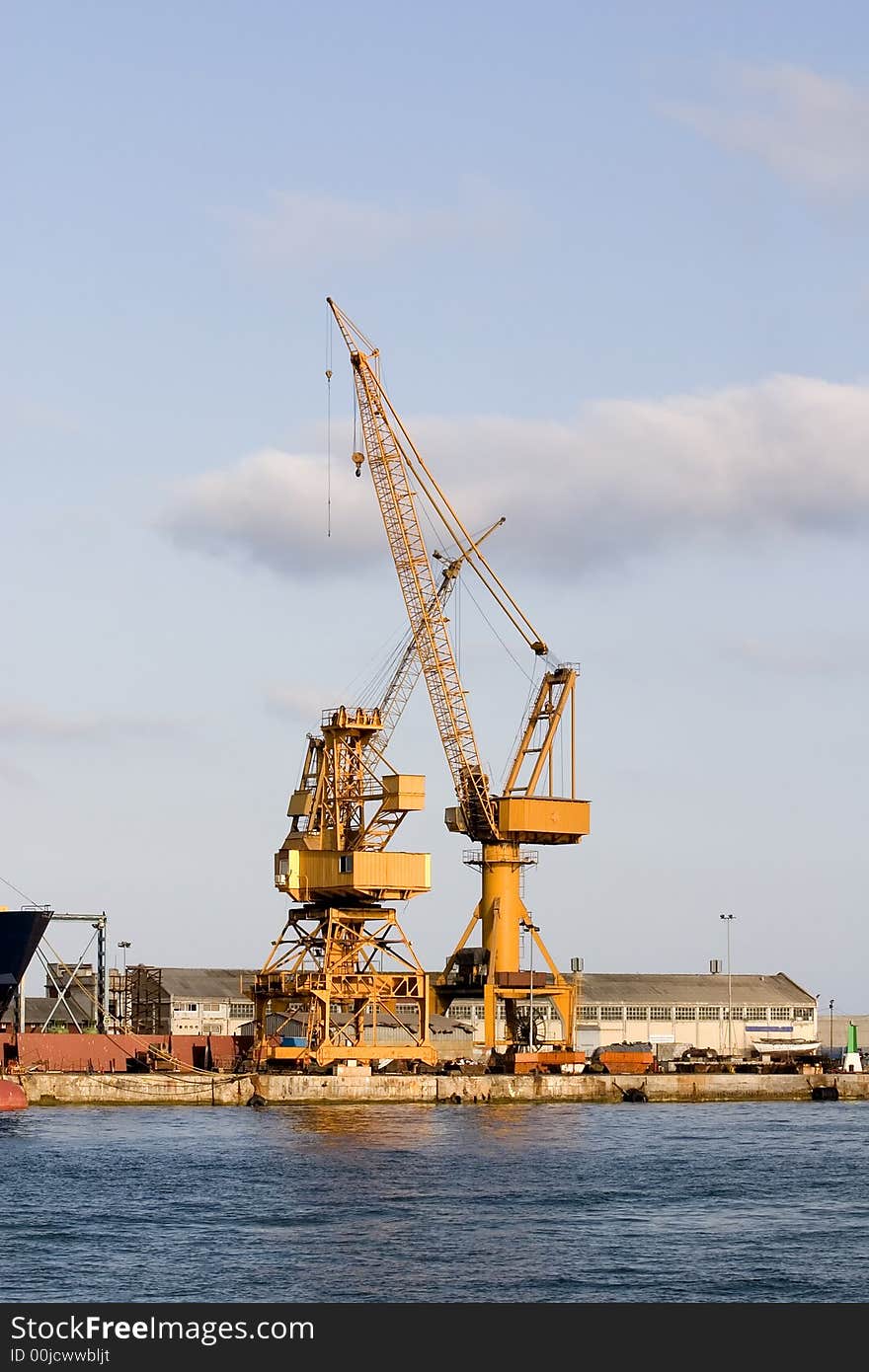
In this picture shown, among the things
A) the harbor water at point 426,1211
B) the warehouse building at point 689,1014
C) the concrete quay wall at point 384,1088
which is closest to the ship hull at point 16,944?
the concrete quay wall at point 384,1088

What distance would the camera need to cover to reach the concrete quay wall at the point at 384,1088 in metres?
107

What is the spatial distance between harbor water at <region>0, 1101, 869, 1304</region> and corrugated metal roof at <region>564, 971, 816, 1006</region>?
65.4 m

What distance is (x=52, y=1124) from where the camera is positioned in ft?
305

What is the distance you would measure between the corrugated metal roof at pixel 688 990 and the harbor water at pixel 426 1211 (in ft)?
215

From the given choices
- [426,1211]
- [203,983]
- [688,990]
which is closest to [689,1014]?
[688,990]

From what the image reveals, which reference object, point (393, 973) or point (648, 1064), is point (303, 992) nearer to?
point (393, 973)

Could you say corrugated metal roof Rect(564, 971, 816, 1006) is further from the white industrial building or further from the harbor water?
the harbor water

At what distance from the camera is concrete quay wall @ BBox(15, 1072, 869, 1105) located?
107375 mm

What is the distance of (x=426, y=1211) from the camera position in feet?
194

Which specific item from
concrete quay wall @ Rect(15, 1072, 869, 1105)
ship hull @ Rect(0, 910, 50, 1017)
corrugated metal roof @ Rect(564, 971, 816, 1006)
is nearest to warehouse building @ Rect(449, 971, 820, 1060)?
corrugated metal roof @ Rect(564, 971, 816, 1006)

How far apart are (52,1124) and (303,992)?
28.0m

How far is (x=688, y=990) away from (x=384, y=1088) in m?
60.9

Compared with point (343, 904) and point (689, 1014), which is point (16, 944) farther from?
point (689, 1014)
